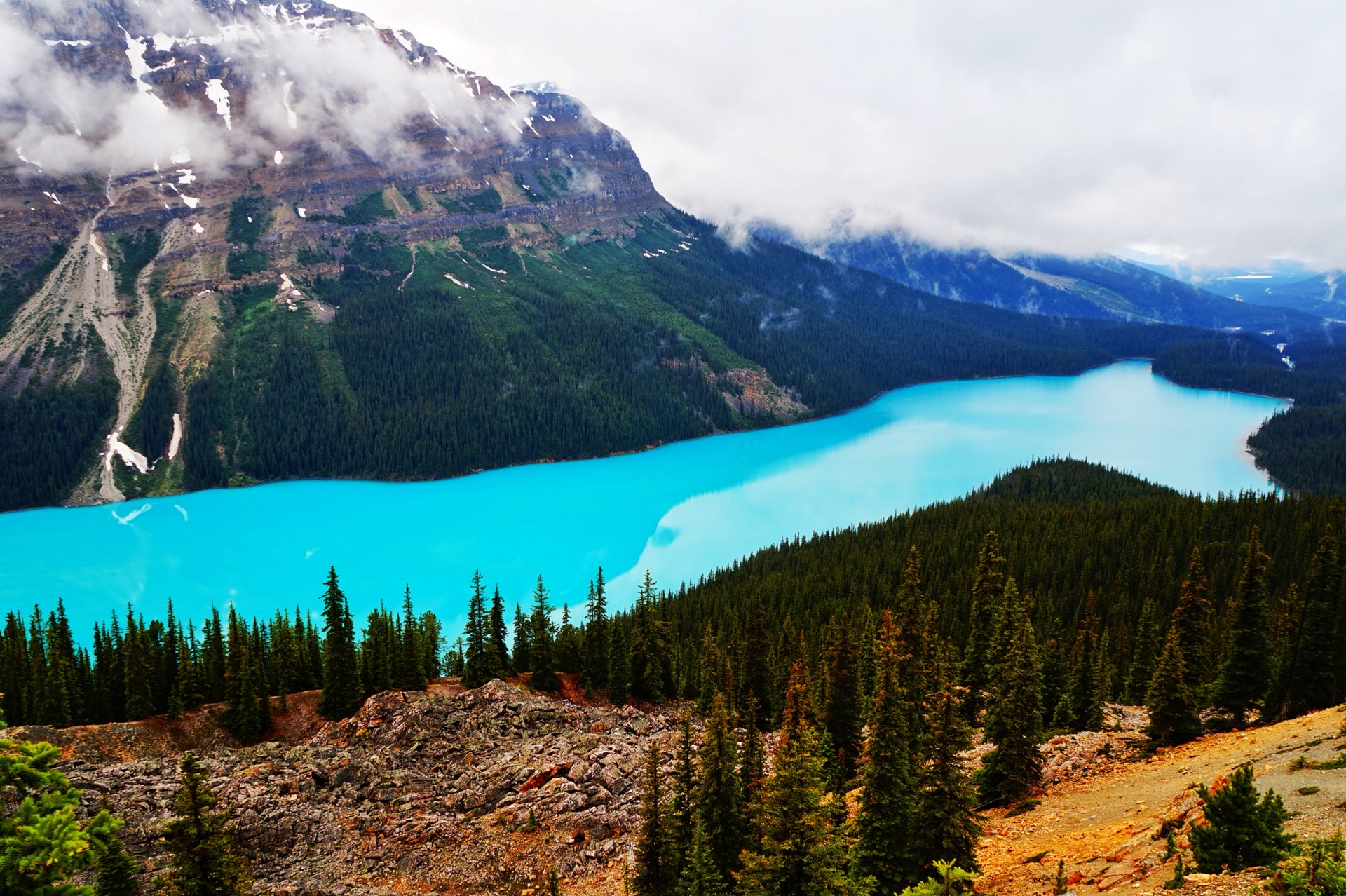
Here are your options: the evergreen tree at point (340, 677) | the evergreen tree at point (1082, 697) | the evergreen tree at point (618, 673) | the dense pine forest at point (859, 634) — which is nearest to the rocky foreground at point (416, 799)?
the evergreen tree at point (340, 677)

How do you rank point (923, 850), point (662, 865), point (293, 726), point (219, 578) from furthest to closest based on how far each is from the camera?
point (219, 578) < point (293, 726) < point (662, 865) < point (923, 850)

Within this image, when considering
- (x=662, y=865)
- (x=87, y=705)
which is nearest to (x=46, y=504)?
(x=87, y=705)

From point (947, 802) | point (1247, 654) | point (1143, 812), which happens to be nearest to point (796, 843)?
point (947, 802)

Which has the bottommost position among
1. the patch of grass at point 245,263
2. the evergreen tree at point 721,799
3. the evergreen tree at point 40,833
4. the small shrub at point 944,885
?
the evergreen tree at point 721,799

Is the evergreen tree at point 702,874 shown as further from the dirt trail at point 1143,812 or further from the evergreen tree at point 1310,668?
the evergreen tree at point 1310,668

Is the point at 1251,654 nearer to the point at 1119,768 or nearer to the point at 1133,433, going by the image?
the point at 1119,768

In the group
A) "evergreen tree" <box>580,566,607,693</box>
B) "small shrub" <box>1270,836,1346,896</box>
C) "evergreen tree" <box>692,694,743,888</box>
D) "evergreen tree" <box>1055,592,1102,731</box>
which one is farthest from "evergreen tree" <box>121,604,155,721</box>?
"small shrub" <box>1270,836,1346,896</box>
